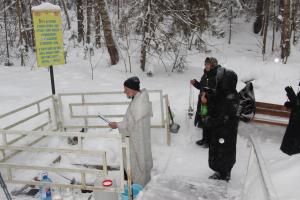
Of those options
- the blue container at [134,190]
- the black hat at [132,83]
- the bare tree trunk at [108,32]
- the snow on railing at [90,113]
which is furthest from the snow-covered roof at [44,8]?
the bare tree trunk at [108,32]

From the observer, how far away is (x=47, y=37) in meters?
6.71

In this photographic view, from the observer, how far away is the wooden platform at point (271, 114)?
22.8 feet

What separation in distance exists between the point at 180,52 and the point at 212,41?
34.9ft

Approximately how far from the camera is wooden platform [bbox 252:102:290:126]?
6945mm

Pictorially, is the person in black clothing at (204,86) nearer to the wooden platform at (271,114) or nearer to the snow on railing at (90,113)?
the snow on railing at (90,113)

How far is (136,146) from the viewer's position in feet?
16.7

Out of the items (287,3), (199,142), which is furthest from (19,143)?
(287,3)

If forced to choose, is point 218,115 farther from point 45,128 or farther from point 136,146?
point 45,128

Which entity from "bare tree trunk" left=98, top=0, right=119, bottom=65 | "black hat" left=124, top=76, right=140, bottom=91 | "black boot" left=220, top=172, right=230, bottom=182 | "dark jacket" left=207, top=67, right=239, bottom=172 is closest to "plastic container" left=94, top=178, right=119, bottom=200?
"black hat" left=124, top=76, right=140, bottom=91

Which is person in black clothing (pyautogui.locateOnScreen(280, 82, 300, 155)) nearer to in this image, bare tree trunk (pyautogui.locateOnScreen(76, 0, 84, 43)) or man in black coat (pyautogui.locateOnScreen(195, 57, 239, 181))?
man in black coat (pyautogui.locateOnScreen(195, 57, 239, 181))

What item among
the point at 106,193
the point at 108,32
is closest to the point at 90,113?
the point at 106,193

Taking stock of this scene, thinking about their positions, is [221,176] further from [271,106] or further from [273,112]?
[271,106]

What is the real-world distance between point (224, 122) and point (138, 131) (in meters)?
1.27

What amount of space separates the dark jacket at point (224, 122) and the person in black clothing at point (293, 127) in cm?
73
